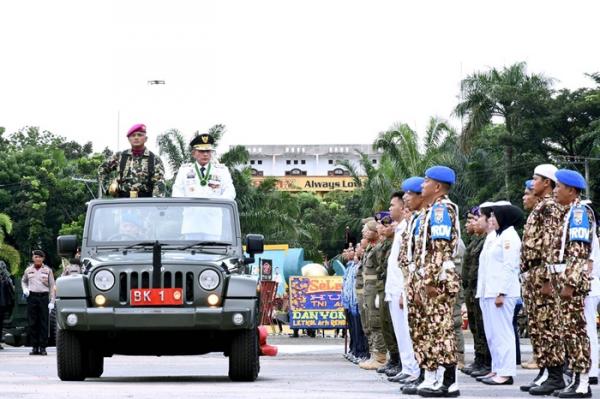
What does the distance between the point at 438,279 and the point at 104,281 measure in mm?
3832

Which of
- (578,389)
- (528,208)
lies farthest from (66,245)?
(578,389)

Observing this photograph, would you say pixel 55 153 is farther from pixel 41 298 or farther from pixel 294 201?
pixel 41 298

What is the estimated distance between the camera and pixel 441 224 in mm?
12156

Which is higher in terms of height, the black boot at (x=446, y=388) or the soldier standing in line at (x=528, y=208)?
the soldier standing in line at (x=528, y=208)

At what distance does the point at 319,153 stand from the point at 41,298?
16716cm

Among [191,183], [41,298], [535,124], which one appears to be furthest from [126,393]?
[535,124]

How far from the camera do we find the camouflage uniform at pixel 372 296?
18.0 metres

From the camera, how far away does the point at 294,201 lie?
6969 cm

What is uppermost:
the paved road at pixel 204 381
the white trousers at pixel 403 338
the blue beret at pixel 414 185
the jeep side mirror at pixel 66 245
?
the blue beret at pixel 414 185

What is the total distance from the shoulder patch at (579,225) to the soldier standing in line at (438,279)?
1.01m

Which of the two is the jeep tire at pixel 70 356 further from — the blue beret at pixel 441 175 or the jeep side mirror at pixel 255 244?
the blue beret at pixel 441 175

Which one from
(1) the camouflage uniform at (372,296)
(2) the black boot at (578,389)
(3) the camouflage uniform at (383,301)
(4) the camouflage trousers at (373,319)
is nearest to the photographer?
(2) the black boot at (578,389)

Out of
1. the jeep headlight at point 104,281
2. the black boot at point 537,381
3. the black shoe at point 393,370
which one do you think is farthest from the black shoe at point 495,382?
the jeep headlight at point 104,281

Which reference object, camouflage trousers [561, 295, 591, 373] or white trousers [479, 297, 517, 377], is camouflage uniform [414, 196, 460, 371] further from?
white trousers [479, 297, 517, 377]
